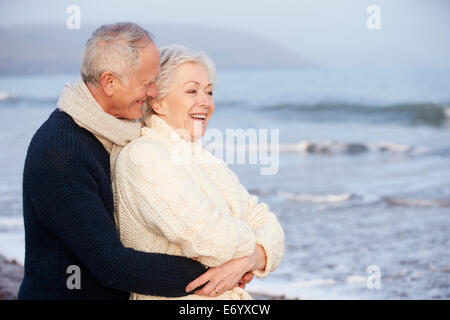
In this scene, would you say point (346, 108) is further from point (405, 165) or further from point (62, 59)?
point (62, 59)

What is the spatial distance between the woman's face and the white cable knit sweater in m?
0.13

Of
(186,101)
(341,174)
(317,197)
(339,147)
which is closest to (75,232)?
(186,101)

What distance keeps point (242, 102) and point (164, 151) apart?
1926 centimetres

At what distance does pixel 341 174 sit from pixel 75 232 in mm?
8607

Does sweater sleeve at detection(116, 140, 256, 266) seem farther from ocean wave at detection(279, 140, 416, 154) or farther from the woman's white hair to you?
ocean wave at detection(279, 140, 416, 154)

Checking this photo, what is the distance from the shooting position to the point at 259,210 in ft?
8.29

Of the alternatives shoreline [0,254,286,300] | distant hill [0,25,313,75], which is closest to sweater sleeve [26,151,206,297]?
shoreline [0,254,286,300]

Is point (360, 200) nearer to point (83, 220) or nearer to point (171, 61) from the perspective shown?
point (171, 61)

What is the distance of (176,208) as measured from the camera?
2092mm

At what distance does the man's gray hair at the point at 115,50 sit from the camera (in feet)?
7.06

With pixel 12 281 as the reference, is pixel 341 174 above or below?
below

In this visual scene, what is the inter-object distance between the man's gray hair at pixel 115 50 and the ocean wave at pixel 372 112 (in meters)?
15.7

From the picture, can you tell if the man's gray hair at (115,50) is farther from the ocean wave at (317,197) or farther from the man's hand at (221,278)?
the ocean wave at (317,197)

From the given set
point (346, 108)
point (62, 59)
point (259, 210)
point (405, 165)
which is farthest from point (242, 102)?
point (259, 210)
